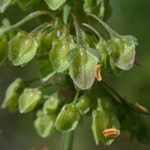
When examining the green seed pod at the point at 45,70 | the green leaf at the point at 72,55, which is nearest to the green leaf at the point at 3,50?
the green seed pod at the point at 45,70

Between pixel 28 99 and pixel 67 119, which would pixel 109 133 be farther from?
pixel 28 99

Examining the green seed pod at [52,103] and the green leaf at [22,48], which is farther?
the green seed pod at [52,103]

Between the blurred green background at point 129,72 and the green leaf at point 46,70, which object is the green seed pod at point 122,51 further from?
the blurred green background at point 129,72

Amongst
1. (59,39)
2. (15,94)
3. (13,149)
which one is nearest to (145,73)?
(13,149)

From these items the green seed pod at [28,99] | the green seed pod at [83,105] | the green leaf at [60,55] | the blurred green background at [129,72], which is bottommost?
the blurred green background at [129,72]

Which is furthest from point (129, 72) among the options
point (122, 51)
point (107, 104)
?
point (122, 51)

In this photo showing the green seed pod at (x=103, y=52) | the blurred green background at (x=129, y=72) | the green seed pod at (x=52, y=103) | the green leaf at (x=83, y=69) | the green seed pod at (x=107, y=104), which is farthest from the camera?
the blurred green background at (x=129, y=72)
